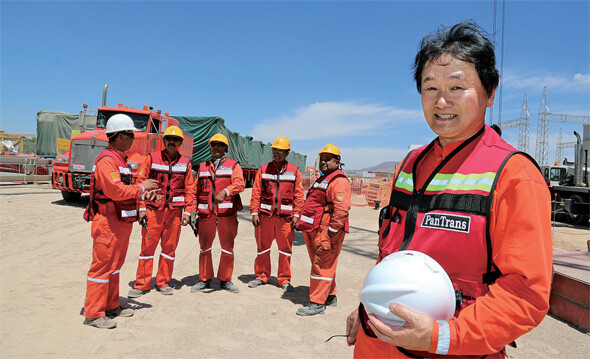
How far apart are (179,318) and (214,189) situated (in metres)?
2.06

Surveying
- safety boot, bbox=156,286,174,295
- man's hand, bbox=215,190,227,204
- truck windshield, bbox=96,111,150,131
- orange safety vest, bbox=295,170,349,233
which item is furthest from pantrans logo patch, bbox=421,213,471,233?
truck windshield, bbox=96,111,150,131

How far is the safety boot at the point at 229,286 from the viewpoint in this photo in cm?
550

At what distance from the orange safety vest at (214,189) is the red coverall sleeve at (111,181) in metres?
1.55

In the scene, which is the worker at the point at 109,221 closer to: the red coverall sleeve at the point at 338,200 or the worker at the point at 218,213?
the worker at the point at 218,213

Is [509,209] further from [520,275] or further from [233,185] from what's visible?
[233,185]

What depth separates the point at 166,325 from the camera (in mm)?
4148

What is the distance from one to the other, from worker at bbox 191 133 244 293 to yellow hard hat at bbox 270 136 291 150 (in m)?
0.75

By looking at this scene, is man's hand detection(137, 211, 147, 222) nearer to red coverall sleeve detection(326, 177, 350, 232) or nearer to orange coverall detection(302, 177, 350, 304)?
orange coverall detection(302, 177, 350, 304)

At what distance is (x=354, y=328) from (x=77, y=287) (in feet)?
16.7

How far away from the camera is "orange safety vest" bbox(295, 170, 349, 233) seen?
197 inches

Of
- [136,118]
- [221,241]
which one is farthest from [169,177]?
[136,118]

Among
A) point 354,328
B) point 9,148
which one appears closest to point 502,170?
point 354,328

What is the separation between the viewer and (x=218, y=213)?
554 cm

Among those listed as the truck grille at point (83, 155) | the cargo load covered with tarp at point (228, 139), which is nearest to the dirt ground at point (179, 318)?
the truck grille at point (83, 155)
